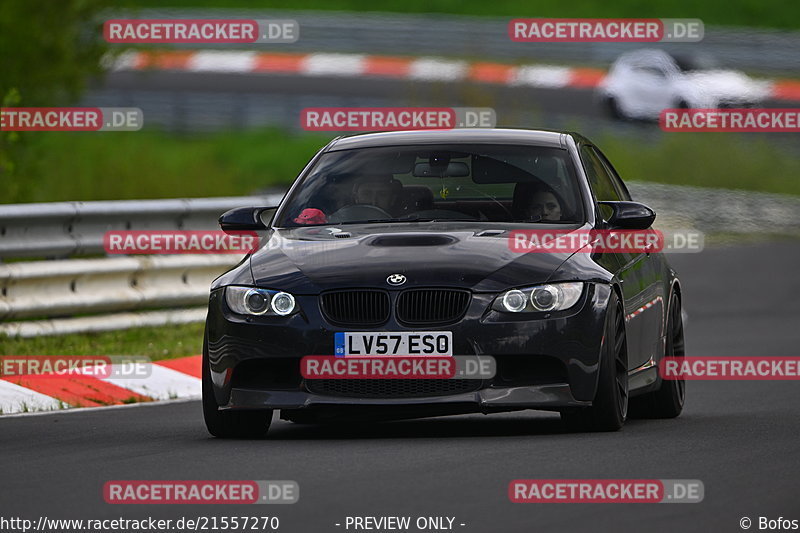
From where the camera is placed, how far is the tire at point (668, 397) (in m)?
10.7

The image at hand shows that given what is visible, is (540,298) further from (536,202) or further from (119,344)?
(119,344)

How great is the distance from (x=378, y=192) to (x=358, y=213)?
0.57 ft

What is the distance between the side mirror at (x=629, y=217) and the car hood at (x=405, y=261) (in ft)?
2.19

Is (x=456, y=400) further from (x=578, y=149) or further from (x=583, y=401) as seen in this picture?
(x=578, y=149)

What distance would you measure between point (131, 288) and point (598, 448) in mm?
Answer: 7003

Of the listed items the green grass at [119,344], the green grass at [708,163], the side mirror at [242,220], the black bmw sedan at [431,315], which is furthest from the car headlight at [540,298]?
the green grass at [708,163]

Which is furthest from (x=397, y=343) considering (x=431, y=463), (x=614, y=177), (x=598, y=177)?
(x=614, y=177)

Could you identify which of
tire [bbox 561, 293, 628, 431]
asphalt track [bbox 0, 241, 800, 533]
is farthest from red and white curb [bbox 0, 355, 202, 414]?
tire [bbox 561, 293, 628, 431]

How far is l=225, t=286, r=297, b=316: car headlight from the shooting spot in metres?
8.95

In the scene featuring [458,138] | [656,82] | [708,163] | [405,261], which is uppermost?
[656,82]

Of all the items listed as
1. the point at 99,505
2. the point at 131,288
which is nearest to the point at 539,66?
the point at 131,288

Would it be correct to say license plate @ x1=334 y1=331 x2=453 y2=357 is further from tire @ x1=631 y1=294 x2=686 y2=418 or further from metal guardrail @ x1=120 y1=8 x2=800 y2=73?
metal guardrail @ x1=120 y1=8 x2=800 y2=73

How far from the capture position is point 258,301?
9039mm

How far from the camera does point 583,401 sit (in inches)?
352
